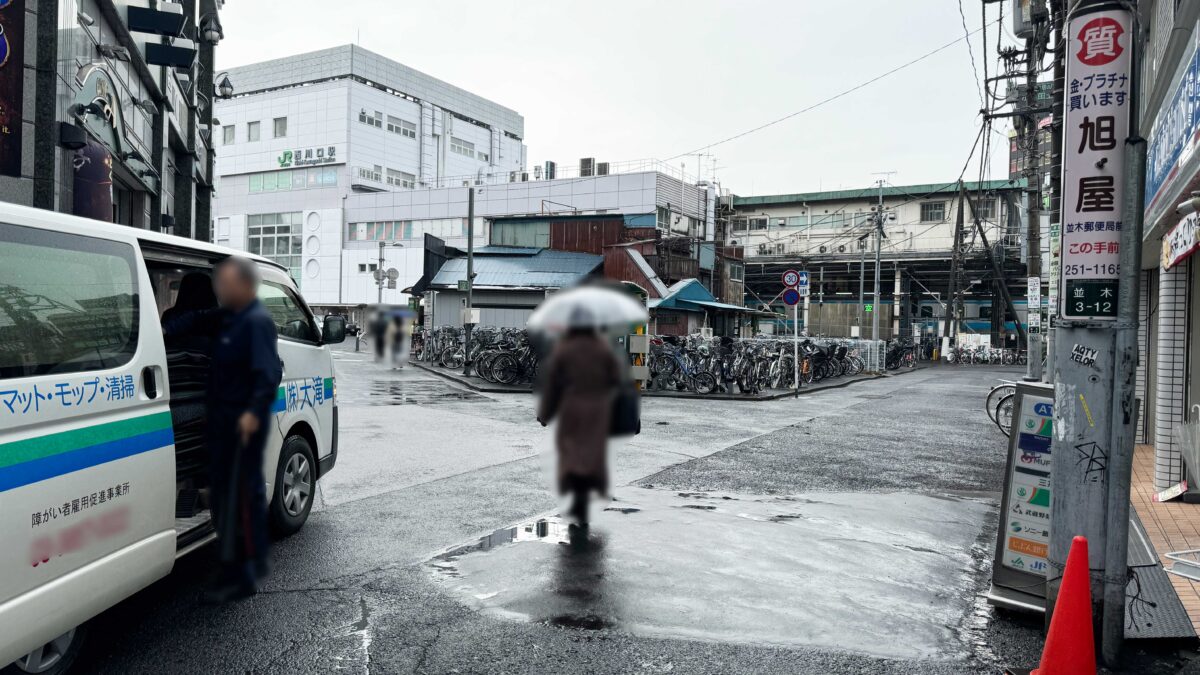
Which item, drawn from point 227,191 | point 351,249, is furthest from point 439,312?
point 227,191

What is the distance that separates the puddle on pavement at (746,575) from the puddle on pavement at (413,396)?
10.4m

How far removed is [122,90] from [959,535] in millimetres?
14831

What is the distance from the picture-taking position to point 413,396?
2084cm

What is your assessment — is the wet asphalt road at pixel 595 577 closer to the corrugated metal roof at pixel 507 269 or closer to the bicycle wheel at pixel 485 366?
the bicycle wheel at pixel 485 366

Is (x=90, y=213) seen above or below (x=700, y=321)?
above

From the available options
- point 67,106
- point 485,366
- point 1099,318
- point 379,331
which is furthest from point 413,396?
point 379,331

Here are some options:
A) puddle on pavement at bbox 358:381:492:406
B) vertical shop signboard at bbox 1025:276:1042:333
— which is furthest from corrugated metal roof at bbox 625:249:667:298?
vertical shop signboard at bbox 1025:276:1042:333

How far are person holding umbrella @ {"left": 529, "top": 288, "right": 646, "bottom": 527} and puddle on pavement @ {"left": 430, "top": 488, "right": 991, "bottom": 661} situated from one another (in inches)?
178

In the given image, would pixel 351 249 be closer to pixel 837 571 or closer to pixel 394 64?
pixel 394 64

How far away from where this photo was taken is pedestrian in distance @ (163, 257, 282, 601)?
45 centimetres

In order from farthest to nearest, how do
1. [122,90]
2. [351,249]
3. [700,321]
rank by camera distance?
[122,90] < [700,321] < [351,249]

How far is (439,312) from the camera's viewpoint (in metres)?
1.39

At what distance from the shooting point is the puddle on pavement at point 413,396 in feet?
62.5

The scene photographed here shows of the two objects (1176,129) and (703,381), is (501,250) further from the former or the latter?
(703,381)
